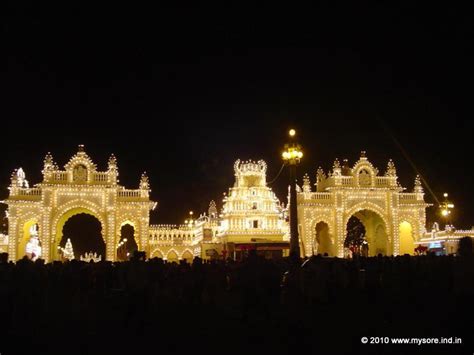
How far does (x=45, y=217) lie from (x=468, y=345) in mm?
34481

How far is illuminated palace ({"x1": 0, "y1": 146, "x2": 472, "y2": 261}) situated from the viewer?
4031 centimetres

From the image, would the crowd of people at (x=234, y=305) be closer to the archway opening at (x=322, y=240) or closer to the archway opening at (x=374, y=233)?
the archway opening at (x=322, y=240)

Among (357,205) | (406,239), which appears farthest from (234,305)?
(406,239)

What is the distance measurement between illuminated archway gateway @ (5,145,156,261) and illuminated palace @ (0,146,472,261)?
0.23ft

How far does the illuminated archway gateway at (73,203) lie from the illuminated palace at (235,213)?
0.07m

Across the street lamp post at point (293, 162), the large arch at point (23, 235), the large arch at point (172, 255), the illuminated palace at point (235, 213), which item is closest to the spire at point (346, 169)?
the illuminated palace at point (235, 213)

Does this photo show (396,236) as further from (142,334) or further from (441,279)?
(142,334)

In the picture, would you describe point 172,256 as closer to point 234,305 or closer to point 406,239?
point 406,239

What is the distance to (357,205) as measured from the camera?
4412 cm

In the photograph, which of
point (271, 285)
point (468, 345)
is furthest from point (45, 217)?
point (468, 345)

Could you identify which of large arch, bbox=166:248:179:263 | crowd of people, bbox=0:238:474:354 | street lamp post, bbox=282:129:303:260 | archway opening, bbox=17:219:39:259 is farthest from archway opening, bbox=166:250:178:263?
crowd of people, bbox=0:238:474:354

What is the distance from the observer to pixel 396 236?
4419 centimetres

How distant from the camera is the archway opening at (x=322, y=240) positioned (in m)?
46.1

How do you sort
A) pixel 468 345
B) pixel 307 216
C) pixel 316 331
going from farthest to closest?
pixel 307 216 < pixel 316 331 < pixel 468 345
